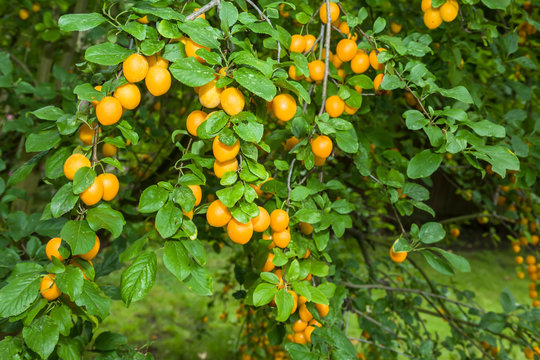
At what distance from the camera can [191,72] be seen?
0.78 m

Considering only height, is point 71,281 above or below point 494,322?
above

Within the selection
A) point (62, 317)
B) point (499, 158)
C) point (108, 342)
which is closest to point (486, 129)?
point (499, 158)

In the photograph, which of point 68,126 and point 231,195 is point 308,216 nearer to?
point 231,195

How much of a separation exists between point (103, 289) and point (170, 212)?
0.81 m

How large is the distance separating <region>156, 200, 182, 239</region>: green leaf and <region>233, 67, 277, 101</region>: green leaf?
11.5 inches

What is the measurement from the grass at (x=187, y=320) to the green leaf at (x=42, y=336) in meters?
2.31

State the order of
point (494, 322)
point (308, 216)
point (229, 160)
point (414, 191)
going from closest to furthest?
point (229, 160), point (308, 216), point (414, 191), point (494, 322)

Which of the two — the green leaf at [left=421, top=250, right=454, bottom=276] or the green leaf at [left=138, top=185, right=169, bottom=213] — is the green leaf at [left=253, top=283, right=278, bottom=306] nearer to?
the green leaf at [left=138, top=185, right=169, bottom=213]

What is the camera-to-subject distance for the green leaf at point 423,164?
1.08m

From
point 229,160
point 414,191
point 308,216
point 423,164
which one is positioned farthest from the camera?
point 414,191

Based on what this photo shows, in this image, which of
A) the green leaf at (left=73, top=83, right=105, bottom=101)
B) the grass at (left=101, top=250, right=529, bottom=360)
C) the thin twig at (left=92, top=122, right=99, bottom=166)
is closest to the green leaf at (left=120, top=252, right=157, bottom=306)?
the thin twig at (left=92, top=122, right=99, bottom=166)

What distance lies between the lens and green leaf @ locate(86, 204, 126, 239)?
0.81m

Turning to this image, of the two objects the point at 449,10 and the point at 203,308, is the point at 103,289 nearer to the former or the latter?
the point at 449,10

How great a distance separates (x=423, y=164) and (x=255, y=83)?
1.85 feet
